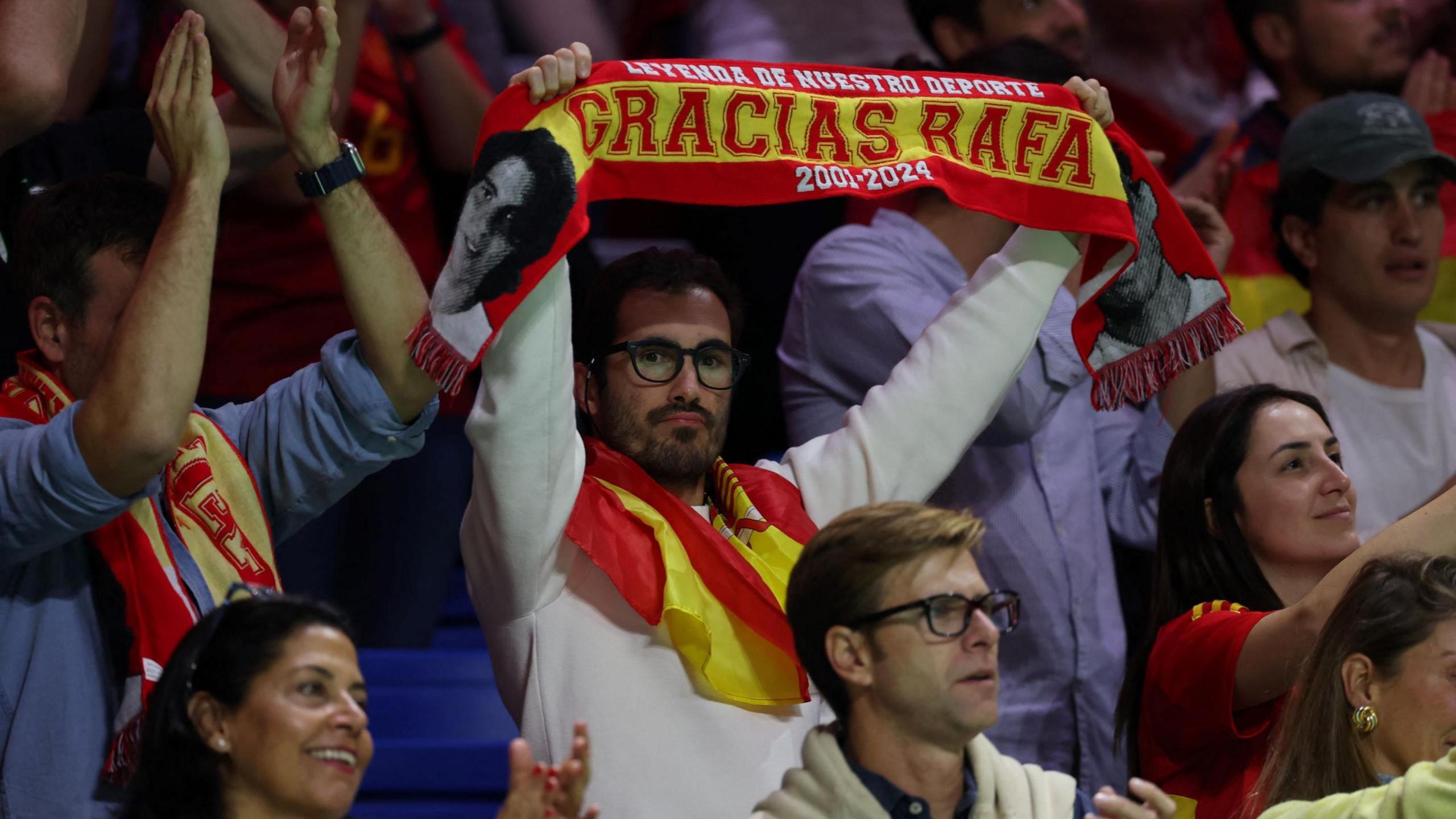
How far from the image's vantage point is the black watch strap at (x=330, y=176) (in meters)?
3.00

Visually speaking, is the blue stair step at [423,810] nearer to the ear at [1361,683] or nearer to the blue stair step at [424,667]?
the blue stair step at [424,667]

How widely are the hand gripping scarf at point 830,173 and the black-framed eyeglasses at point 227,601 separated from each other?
424 millimetres

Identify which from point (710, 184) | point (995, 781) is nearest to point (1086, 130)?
point (710, 184)

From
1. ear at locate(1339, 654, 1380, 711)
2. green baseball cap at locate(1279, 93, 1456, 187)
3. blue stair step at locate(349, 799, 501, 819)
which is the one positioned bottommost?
blue stair step at locate(349, 799, 501, 819)

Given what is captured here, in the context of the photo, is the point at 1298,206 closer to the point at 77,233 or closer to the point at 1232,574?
the point at 1232,574

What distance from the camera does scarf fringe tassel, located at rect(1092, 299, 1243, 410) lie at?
11.3 feet

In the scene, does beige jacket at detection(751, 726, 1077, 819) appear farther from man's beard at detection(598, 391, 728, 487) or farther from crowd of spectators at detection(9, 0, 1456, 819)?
man's beard at detection(598, 391, 728, 487)

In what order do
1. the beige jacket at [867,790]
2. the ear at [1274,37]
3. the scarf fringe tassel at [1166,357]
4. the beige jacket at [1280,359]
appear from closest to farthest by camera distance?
the beige jacket at [867,790], the scarf fringe tassel at [1166,357], the beige jacket at [1280,359], the ear at [1274,37]

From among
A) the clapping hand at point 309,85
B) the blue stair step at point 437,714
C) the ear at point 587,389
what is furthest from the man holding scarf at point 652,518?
the blue stair step at point 437,714

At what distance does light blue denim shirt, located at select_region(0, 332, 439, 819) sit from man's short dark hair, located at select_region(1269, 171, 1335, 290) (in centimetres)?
245

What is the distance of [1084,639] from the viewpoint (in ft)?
13.2

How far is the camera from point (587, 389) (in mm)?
3340

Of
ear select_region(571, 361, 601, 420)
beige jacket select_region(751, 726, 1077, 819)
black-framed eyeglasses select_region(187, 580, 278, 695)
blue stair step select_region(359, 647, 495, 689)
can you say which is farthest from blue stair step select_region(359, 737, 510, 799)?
beige jacket select_region(751, 726, 1077, 819)

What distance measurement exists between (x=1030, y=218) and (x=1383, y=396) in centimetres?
151
